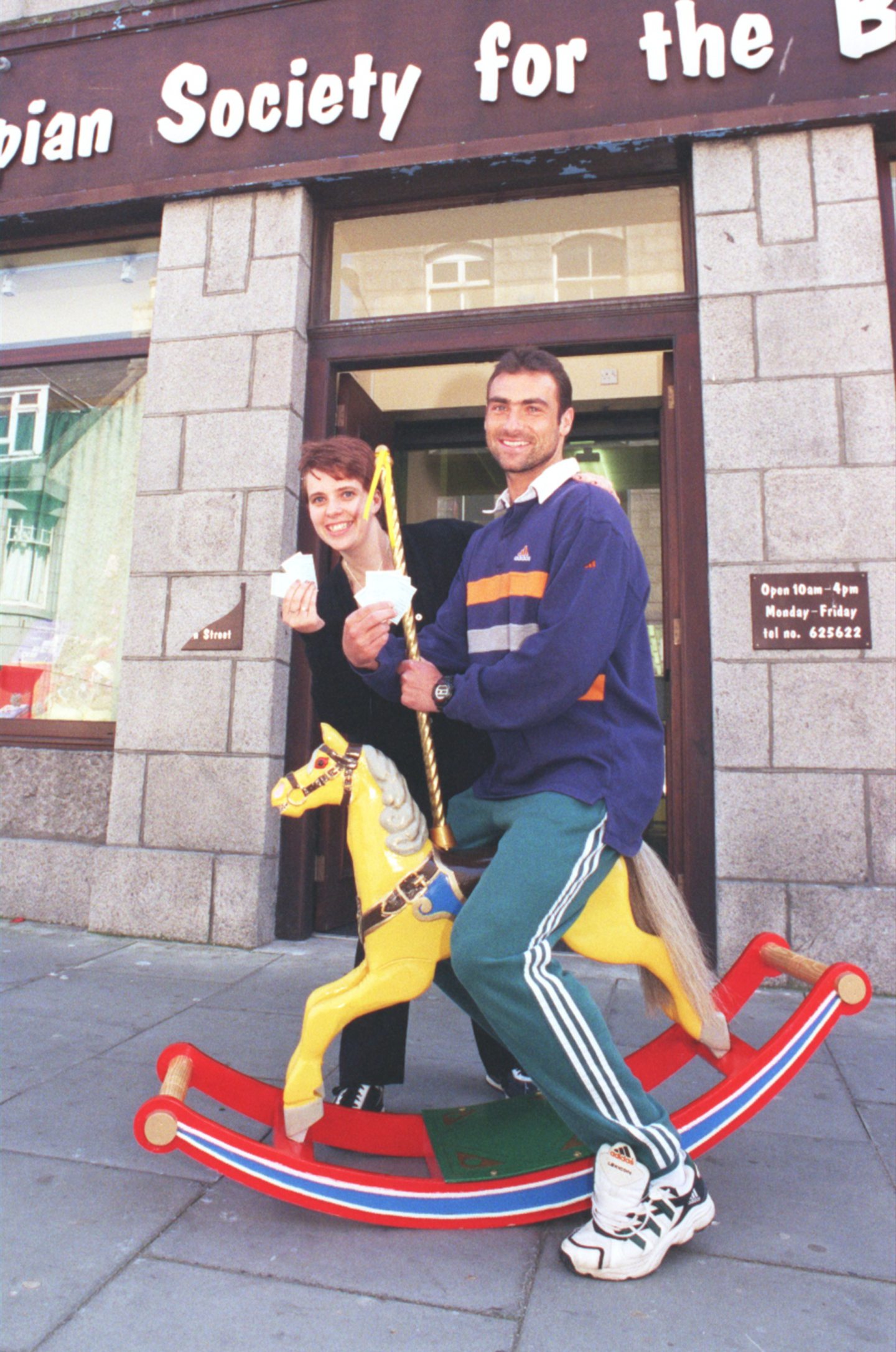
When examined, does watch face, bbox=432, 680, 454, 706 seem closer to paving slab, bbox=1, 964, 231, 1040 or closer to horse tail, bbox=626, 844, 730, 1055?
horse tail, bbox=626, 844, 730, 1055

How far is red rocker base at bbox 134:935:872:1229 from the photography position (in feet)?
6.63

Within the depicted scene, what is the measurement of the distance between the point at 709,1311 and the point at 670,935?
77cm

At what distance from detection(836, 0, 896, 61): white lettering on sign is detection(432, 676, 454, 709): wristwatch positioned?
4678mm

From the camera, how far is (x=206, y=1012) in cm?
365

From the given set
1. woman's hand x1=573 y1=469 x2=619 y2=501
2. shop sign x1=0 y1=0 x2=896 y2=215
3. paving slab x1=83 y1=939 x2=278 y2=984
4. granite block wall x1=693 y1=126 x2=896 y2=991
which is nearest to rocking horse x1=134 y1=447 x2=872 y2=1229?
woman's hand x1=573 y1=469 x2=619 y2=501

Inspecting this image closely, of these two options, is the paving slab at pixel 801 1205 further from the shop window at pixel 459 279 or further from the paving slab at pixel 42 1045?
the shop window at pixel 459 279

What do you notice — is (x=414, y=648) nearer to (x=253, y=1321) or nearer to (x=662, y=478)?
(x=253, y=1321)

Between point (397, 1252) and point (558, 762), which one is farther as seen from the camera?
point (558, 762)

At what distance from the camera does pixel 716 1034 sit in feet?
7.58

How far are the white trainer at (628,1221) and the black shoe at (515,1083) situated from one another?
0.80 m

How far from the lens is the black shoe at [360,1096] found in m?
2.63

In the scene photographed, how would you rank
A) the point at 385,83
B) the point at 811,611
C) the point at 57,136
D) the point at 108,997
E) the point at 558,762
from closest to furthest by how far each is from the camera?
1. the point at 558,762
2. the point at 108,997
3. the point at 811,611
4. the point at 385,83
5. the point at 57,136

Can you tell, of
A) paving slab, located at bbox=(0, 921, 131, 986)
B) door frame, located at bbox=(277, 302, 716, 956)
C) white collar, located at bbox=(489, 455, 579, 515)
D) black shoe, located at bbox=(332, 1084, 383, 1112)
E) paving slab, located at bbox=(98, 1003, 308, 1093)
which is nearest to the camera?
white collar, located at bbox=(489, 455, 579, 515)

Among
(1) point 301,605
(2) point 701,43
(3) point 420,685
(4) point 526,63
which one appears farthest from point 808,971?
(4) point 526,63
